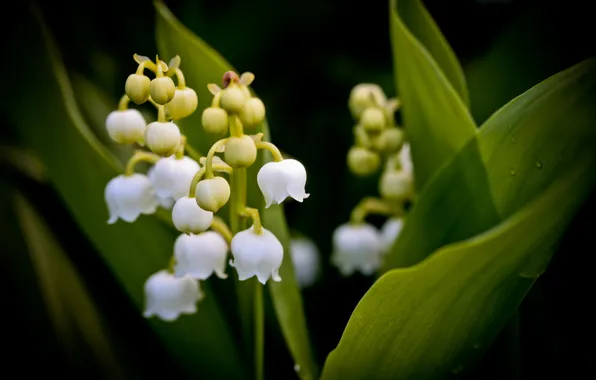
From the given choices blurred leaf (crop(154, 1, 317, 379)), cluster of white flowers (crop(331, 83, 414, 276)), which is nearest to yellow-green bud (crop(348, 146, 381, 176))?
cluster of white flowers (crop(331, 83, 414, 276))

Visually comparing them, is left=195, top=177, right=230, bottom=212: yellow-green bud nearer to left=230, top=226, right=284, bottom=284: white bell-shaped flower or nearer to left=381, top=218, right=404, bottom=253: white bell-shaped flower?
left=230, top=226, right=284, bottom=284: white bell-shaped flower

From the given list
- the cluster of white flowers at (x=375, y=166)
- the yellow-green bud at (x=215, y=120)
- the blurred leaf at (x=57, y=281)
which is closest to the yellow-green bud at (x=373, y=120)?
the cluster of white flowers at (x=375, y=166)

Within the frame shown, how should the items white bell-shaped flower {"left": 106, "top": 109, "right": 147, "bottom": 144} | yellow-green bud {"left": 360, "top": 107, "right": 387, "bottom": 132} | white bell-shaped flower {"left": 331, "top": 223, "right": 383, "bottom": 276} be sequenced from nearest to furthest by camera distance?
white bell-shaped flower {"left": 106, "top": 109, "right": 147, "bottom": 144}
yellow-green bud {"left": 360, "top": 107, "right": 387, "bottom": 132}
white bell-shaped flower {"left": 331, "top": 223, "right": 383, "bottom": 276}

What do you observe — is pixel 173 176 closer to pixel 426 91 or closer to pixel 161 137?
pixel 161 137

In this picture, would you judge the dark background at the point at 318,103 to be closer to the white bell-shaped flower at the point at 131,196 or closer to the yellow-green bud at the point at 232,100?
the white bell-shaped flower at the point at 131,196

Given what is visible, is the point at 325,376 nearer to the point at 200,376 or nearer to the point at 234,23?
the point at 200,376

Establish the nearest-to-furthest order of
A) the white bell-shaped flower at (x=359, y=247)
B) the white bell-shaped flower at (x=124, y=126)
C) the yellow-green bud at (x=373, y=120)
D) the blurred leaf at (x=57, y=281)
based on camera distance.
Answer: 1. the white bell-shaped flower at (x=124, y=126)
2. the yellow-green bud at (x=373, y=120)
3. the white bell-shaped flower at (x=359, y=247)
4. the blurred leaf at (x=57, y=281)

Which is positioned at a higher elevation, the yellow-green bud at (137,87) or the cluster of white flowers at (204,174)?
the yellow-green bud at (137,87)
